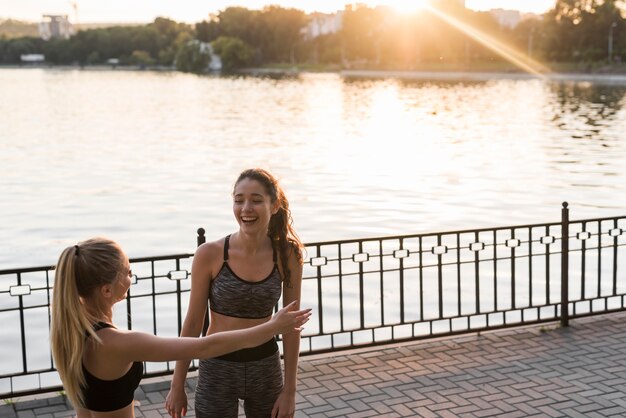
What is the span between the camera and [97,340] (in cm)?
340

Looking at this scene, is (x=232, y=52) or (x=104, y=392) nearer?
(x=104, y=392)

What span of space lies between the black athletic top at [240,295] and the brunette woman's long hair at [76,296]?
0.80 m

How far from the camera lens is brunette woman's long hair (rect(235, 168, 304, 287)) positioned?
166 inches

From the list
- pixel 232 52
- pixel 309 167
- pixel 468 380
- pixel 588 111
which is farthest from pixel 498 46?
pixel 468 380

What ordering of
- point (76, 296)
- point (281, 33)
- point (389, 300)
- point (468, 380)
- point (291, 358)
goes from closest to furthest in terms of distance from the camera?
point (76, 296), point (291, 358), point (468, 380), point (389, 300), point (281, 33)

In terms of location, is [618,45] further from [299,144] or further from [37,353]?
[37,353]

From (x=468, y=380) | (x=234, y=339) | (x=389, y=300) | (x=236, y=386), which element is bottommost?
(x=389, y=300)

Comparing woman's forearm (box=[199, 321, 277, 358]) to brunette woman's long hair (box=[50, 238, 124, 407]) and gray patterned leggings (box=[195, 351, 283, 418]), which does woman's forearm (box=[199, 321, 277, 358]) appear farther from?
gray patterned leggings (box=[195, 351, 283, 418])

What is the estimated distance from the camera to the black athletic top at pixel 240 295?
4.18m

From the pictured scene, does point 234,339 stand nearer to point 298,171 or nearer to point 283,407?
point 283,407

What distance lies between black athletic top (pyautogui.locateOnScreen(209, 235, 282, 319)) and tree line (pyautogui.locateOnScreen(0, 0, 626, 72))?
123m

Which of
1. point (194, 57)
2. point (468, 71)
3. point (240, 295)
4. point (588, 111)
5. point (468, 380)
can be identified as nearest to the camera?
point (240, 295)

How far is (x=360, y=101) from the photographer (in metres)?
82.6

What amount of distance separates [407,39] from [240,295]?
6421 inches
